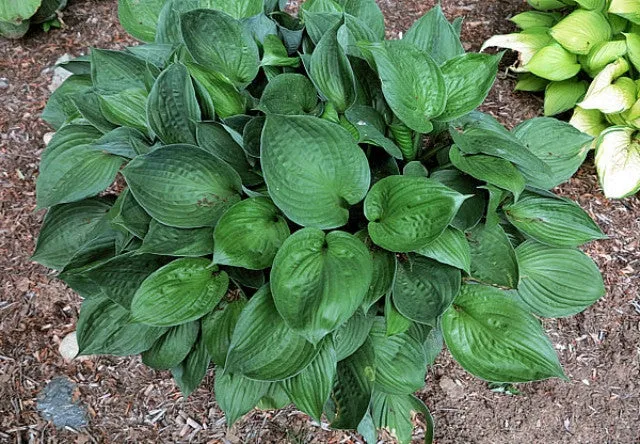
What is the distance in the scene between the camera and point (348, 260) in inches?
42.5

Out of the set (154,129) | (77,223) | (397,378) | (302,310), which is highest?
(154,129)

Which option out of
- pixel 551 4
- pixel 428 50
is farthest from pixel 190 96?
pixel 551 4

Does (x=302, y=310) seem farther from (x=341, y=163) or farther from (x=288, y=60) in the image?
(x=288, y=60)

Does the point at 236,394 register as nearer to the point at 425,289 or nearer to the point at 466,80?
the point at 425,289

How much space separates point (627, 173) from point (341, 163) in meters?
1.43

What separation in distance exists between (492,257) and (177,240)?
632 millimetres

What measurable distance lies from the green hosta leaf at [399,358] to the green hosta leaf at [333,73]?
0.50m

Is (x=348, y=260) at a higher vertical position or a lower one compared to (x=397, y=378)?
higher

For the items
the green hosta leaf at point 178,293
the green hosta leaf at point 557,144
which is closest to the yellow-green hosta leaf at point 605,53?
the green hosta leaf at point 557,144

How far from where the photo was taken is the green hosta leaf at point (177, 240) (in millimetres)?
1128

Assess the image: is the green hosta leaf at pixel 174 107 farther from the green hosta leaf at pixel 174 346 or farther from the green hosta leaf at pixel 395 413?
the green hosta leaf at pixel 395 413

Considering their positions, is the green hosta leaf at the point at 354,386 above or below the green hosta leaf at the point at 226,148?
below

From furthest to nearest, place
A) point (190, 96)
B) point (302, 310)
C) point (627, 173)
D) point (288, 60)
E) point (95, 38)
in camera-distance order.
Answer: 1. point (95, 38)
2. point (627, 173)
3. point (288, 60)
4. point (190, 96)
5. point (302, 310)

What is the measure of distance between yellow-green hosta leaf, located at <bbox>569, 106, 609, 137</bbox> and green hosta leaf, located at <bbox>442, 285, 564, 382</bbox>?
4.18 feet
